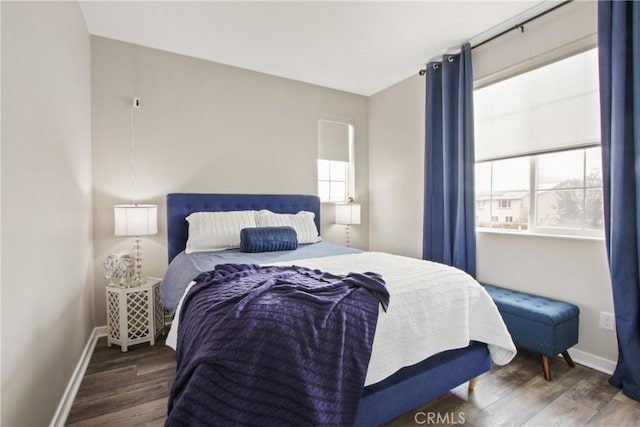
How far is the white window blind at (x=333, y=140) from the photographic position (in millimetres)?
4031

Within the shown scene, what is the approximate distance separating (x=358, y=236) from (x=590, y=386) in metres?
2.77

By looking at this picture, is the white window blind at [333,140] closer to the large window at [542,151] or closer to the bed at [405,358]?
the large window at [542,151]

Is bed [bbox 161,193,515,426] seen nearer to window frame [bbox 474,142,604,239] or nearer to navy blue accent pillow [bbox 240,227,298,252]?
navy blue accent pillow [bbox 240,227,298,252]

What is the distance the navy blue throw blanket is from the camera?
3.27 ft

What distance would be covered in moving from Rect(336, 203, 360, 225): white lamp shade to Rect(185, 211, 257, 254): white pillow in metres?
1.34

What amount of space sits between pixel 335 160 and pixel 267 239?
1907 mm

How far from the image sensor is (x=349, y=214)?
12.5 ft

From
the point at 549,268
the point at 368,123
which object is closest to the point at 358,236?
the point at 368,123

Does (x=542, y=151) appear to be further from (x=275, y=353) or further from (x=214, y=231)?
(x=214, y=231)

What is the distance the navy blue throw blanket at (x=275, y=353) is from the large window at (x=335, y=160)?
2.81m

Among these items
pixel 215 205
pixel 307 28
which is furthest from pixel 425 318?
pixel 307 28

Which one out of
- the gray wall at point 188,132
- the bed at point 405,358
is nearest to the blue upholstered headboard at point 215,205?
the gray wall at point 188,132

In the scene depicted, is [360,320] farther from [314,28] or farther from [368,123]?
[368,123]

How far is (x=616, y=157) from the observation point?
1.95 m
